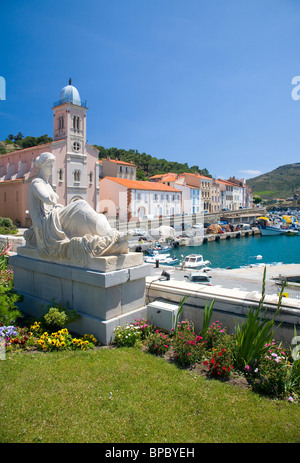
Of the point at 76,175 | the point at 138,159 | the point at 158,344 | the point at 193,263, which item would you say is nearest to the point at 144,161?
the point at 138,159

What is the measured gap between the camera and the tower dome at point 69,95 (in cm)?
3875

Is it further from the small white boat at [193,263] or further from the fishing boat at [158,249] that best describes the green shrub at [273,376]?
the fishing boat at [158,249]

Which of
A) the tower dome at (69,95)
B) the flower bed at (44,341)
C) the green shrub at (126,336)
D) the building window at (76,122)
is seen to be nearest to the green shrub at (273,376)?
the green shrub at (126,336)

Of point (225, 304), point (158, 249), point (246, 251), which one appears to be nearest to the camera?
point (225, 304)

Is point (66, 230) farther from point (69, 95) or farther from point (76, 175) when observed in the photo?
point (69, 95)

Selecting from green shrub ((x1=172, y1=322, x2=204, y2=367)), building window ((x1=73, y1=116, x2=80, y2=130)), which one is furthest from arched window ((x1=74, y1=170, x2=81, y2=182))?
green shrub ((x1=172, y1=322, x2=204, y2=367))

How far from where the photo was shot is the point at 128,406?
333 centimetres

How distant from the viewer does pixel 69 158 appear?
38594 mm

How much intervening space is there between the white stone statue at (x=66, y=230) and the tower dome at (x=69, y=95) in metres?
37.2

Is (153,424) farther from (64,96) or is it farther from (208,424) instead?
(64,96)

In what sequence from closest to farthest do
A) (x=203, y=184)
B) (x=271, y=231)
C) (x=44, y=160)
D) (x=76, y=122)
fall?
(x=44, y=160), (x=76, y=122), (x=271, y=231), (x=203, y=184)

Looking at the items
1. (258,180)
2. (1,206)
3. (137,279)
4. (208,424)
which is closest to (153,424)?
(208,424)

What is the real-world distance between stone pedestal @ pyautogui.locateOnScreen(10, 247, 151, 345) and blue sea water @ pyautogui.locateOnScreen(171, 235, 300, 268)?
27299mm

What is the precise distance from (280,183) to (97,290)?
7799 inches
